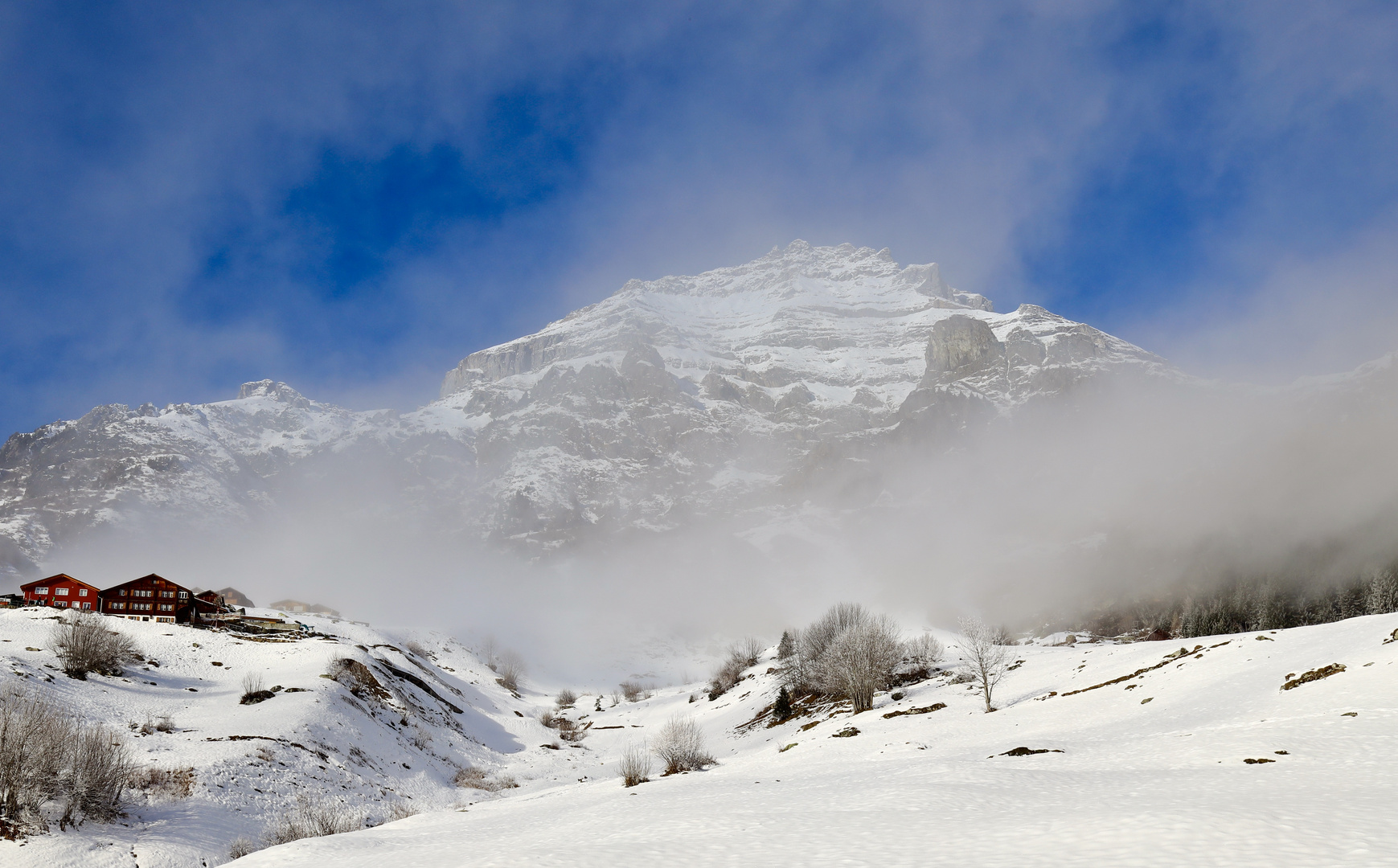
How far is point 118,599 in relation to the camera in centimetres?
7094

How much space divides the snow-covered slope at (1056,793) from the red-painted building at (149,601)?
202 feet

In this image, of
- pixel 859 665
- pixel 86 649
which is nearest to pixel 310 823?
pixel 86 649

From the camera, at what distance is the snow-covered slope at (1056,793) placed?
10.3m

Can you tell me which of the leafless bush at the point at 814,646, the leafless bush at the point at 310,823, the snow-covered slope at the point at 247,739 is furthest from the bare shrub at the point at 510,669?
the leafless bush at the point at 310,823

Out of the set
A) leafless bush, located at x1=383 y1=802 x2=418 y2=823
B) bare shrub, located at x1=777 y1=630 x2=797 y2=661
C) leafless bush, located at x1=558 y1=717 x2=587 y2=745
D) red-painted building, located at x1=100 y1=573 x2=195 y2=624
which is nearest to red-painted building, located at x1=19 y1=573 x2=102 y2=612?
red-painted building, located at x1=100 y1=573 x2=195 y2=624

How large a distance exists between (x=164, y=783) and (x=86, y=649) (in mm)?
16614

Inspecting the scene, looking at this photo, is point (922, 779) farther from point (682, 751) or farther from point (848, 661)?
point (848, 661)

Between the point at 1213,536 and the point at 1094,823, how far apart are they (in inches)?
8565

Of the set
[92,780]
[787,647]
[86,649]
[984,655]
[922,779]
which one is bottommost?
[922,779]

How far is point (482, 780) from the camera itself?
4150 centimetres

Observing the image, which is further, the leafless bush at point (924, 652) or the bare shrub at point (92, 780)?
the leafless bush at point (924, 652)

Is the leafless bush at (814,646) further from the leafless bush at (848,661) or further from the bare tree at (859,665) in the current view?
the bare tree at (859,665)

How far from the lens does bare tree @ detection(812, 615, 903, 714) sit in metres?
48.0

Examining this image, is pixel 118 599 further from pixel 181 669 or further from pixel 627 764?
pixel 627 764
